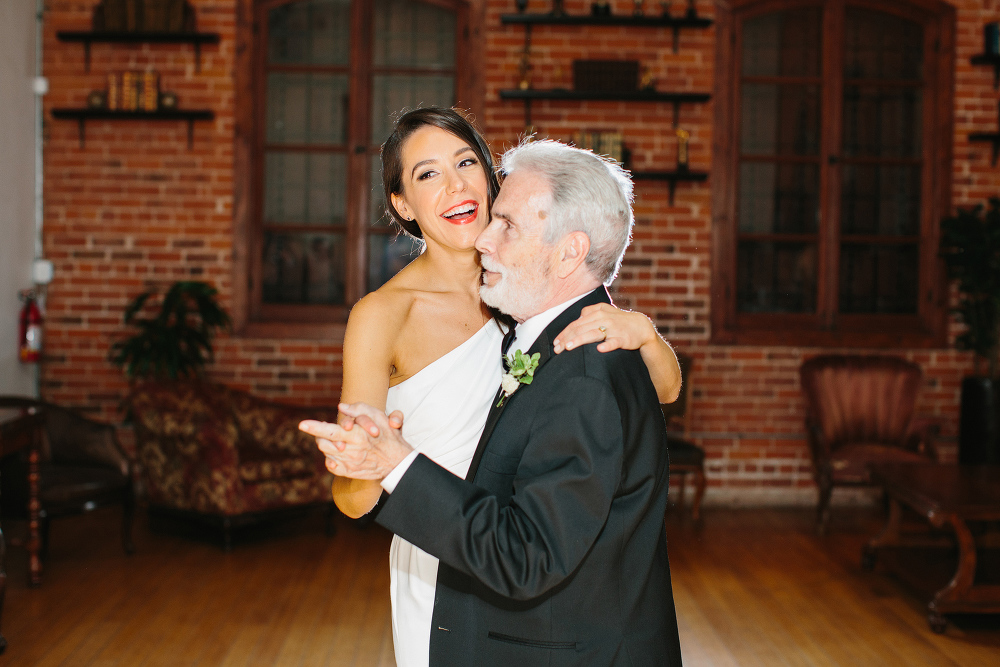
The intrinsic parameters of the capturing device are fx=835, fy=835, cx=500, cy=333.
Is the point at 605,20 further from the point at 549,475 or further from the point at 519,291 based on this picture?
the point at 549,475

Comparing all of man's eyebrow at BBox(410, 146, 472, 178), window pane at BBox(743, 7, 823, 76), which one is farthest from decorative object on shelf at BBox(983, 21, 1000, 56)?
man's eyebrow at BBox(410, 146, 472, 178)

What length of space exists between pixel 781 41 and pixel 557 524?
18.5ft

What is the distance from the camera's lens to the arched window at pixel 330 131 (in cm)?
583

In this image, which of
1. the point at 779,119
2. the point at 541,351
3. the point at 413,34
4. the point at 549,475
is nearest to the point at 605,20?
the point at 413,34

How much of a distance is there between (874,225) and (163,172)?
503 cm

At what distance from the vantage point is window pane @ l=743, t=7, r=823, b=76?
19.4 feet

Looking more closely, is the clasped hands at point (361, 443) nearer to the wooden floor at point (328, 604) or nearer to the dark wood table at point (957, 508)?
the wooden floor at point (328, 604)

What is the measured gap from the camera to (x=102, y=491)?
4375 mm

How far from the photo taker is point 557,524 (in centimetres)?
116

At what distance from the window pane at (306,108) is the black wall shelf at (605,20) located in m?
1.30

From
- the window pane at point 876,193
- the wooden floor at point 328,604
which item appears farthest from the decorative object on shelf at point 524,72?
the wooden floor at point 328,604

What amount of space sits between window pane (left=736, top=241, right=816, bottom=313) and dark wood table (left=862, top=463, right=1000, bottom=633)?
1823 mm

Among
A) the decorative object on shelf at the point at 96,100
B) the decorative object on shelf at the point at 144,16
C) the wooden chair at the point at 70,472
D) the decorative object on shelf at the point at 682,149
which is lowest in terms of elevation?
the wooden chair at the point at 70,472

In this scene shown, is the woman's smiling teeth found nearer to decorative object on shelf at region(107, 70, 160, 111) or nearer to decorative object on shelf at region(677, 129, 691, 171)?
decorative object on shelf at region(677, 129, 691, 171)
